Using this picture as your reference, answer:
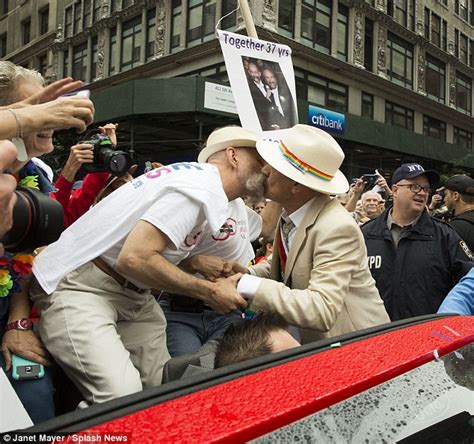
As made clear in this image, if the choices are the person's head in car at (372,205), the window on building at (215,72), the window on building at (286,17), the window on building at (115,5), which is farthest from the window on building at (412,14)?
the person's head in car at (372,205)

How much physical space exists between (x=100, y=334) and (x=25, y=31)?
35948mm

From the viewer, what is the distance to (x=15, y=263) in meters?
2.03

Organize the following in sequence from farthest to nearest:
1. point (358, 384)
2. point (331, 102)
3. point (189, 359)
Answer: point (331, 102) < point (189, 359) < point (358, 384)

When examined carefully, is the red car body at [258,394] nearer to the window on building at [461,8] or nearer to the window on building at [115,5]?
the window on building at [115,5]

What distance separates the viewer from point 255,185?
7.78ft

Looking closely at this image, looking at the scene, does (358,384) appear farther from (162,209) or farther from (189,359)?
(162,209)

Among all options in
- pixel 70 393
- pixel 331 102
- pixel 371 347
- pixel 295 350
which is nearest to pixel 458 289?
pixel 371 347

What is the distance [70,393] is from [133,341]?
311 millimetres

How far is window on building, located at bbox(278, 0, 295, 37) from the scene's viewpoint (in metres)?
20.9

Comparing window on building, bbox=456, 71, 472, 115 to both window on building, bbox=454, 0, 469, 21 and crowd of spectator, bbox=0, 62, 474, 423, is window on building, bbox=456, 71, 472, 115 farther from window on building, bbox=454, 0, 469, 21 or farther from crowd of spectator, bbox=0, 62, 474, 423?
crowd of spectator, bbox=0, 62, 474, 423

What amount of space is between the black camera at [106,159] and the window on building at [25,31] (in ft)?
110

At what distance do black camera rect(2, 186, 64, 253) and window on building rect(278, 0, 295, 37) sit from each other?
21.1m

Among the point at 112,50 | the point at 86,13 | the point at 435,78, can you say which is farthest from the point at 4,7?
the point at 435,78

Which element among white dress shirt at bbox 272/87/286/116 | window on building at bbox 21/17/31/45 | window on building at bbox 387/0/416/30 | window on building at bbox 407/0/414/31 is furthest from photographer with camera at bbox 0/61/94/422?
window on building at bbox 21/17/31/45
